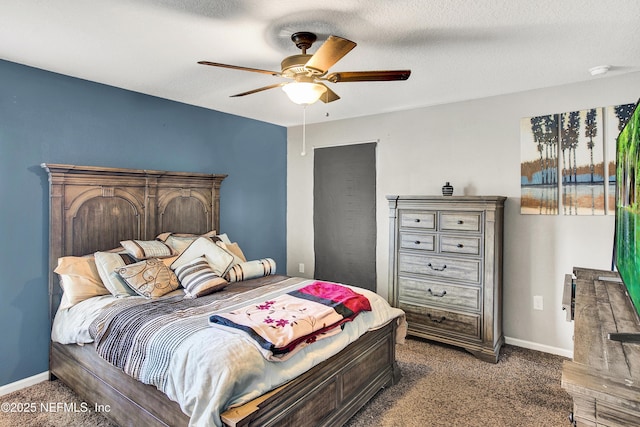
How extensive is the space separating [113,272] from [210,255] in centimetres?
73

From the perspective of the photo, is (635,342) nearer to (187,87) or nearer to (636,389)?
(636,389)

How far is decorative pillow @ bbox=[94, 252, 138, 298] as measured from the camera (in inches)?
103

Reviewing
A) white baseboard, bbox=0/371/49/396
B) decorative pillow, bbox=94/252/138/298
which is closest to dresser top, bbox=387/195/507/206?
decorative pillow, bbox=94/252/138/298

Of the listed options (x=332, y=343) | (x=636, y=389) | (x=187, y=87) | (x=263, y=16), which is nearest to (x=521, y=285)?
(x=332, y=343)

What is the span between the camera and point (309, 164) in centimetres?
483

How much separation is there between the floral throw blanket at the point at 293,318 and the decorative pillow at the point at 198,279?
53 cm

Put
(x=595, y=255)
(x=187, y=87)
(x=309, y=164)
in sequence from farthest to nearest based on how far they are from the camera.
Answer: (x=309, y=164)
(x=187, y=87)
(x=595, y=255)

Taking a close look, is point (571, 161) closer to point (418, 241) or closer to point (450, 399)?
point (418, 241)

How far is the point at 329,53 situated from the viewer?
1.85 meters

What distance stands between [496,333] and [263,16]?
3.11 m

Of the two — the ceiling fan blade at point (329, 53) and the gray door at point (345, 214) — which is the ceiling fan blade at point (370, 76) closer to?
the ceiling fan blade at point (329, 53)

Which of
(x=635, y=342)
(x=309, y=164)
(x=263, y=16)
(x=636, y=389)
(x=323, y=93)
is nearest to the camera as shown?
(x=636, y=389)

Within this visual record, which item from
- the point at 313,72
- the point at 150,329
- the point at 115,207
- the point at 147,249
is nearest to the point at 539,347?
the point at 313,72

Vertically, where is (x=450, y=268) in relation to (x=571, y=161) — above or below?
below
